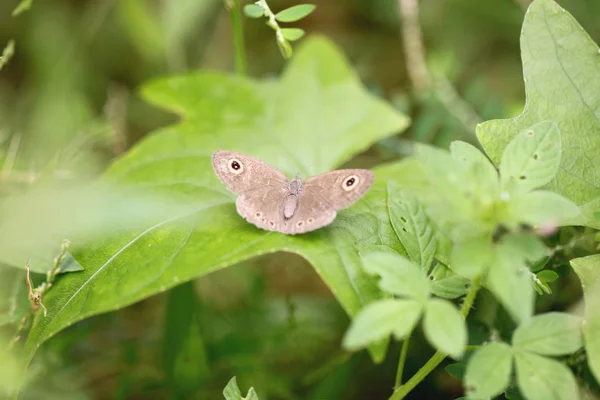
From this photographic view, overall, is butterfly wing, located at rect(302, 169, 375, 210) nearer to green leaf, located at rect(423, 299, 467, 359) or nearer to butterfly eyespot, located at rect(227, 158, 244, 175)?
butterfly eyespot, located at rect(227, 158, 244, 175)

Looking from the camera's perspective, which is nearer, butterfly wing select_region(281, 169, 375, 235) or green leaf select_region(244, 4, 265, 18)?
butterfly wing select_region(281, 169, 375, 235)

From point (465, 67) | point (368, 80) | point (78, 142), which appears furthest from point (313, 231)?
point (465, 67)

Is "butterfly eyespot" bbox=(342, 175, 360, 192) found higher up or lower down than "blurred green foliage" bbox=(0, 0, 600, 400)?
higher up

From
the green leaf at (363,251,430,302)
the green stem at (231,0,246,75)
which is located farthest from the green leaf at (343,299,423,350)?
the green stem at (231,0,246,75)

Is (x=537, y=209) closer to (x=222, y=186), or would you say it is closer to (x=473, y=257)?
(x=473, y=257)

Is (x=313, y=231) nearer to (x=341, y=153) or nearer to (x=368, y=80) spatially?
(x=341, y=153)

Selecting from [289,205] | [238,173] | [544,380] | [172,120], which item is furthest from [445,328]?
[172,120]

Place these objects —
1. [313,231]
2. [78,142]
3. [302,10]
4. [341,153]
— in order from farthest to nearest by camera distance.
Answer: [78,142] < [341,153] < [302,10] < [313,231]
